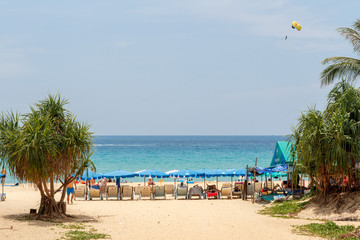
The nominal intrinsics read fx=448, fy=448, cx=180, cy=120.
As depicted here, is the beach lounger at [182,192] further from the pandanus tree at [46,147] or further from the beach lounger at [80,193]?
the pandanus tree at [46,147]

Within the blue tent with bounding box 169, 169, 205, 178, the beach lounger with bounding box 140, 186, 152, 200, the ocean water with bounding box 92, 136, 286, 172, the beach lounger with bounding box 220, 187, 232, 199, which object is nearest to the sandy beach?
the beach lounger with bounding box 140, 186, 152, 200

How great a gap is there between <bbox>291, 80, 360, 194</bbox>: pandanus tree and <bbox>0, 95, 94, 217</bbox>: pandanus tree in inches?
317

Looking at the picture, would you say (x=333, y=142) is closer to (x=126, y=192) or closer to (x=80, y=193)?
(x=126, y=192)

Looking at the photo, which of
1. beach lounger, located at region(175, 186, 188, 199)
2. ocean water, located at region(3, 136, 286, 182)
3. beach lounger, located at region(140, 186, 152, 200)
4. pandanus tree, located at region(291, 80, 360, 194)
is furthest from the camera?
ocean water, located at region(3, 136, 286, 182)

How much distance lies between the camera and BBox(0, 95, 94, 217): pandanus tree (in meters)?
13.8

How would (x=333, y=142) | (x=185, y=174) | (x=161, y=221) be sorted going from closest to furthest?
(x=161, y=221) → (x=333, y=142) → (x=185, y=174)

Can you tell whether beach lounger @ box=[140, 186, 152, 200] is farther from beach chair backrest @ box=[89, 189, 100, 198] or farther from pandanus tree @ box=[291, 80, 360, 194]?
pandanus tree @ box=[291, 80, 360, 194]

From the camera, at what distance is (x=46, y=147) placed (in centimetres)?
1386

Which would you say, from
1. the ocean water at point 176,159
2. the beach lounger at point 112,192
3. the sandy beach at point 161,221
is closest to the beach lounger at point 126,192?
the beach lounger at point 112,192

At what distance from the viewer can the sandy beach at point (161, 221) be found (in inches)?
482

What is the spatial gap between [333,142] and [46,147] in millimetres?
9893

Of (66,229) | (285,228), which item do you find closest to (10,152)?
(66,229)

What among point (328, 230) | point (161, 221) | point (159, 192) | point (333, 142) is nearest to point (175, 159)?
point (159, 192)

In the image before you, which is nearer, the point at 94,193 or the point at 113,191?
the point at 94,193
